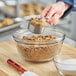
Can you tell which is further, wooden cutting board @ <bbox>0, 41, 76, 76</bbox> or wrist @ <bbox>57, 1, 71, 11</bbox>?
wrist @ <bbox>57, 1, 71, 11</bbox>

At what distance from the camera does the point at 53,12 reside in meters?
1.34

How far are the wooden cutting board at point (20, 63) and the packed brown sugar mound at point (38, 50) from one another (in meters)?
0.02

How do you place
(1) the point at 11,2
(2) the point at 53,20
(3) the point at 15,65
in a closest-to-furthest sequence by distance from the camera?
1. (3) the point at 15,65
2. (2) the point at 53,20
3. (1) the point at 11,2

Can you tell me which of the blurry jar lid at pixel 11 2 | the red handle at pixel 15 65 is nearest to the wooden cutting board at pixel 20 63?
the red handle at pixel 15 65

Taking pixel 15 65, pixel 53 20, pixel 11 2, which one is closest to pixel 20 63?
pixel 15 65

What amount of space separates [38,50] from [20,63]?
0.29ft

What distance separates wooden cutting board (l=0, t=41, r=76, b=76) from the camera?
3.24 ft

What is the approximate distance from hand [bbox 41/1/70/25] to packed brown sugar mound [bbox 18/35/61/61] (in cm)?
18

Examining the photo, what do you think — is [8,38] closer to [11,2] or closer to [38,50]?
[38,50]

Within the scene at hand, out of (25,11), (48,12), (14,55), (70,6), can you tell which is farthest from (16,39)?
(25,11)

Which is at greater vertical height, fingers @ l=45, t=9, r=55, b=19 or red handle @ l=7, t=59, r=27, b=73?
fingers @ l=45, t=9, r=55, b=19

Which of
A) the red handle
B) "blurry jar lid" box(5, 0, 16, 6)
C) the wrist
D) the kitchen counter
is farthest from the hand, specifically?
"blurry jar lid" box(5, 0, 16, 6)

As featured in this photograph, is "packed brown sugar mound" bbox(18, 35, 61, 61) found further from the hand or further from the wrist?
the wrist

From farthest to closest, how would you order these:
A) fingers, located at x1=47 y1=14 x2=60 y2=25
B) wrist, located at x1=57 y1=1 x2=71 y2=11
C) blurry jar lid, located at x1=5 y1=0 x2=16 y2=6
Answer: blurry jar lid, located at x1=5 y1=0 x2=16 y2=6
wrist, located at x1=57 y1=1 x2=71 y2=11
fingers, located at x1=47 y1=14 x2=60 y2=25
